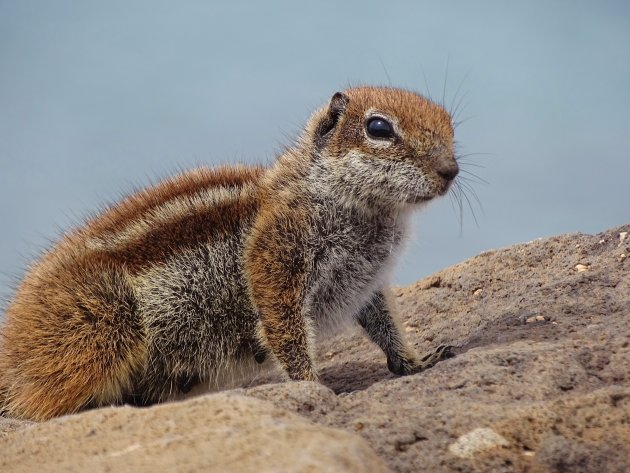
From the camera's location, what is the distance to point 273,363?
19.9 feet

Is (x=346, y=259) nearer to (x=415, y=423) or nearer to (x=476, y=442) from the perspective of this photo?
(x=415, y=423)

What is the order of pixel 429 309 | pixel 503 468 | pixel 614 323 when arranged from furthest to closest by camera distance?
1. pixel 429 309
2. pixel 614 323
3. pixel 503 468

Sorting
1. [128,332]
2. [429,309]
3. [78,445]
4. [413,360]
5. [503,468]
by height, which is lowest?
[78,445]

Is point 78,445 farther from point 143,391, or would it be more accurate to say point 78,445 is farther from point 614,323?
point 614,323

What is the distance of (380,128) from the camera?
241 inches

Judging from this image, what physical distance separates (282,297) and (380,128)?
1375 millimetres

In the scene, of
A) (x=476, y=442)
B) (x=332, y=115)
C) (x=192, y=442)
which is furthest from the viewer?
(x=332, y=115)

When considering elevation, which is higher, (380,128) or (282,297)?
(380,128)

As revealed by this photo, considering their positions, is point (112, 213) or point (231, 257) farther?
point (112, 213)

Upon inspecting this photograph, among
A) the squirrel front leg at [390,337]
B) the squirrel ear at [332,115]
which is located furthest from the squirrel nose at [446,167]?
the squirrel front leg at [390,337]

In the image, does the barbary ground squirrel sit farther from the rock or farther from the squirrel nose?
the rock

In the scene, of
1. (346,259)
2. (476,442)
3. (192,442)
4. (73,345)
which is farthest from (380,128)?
(192,442)

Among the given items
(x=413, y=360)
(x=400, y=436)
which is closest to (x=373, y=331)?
(x=413, y=360)

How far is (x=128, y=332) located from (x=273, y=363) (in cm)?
102
